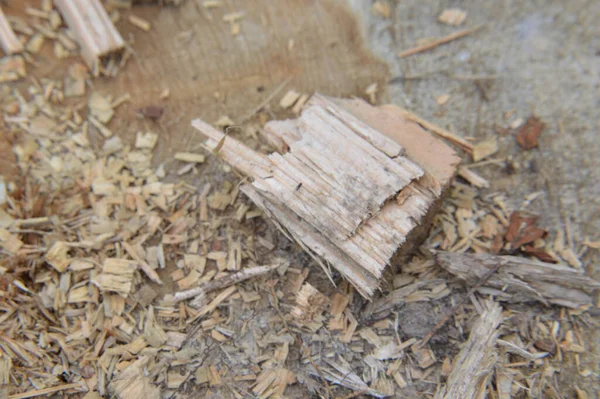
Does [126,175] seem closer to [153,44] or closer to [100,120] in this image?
[100,120]

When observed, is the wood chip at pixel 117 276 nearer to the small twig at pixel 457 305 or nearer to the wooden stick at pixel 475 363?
the small twig at pixel 457 305

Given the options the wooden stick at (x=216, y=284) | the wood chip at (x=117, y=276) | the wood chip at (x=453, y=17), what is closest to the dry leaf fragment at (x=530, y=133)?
the wood chip at (x=453, y=17)

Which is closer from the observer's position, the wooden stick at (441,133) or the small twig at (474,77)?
the wooden stick at (441,133)

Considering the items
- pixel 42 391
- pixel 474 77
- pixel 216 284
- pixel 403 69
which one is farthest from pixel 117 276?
pixel 474 77

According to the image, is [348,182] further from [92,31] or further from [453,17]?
[92,31]

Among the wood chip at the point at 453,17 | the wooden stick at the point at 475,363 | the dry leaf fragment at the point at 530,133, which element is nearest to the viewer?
the wooden stick at the point at 475,363

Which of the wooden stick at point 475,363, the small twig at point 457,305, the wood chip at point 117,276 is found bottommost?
the wooden stick at point 475,363

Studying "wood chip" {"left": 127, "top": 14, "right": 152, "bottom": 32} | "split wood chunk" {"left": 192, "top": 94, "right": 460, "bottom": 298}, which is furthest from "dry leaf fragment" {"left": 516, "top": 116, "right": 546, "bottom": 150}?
"wood chip" {"left": 127, "top": 14, "right": 152, "bottom": 32}

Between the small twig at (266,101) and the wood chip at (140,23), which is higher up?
the wood chip at (140,23)
